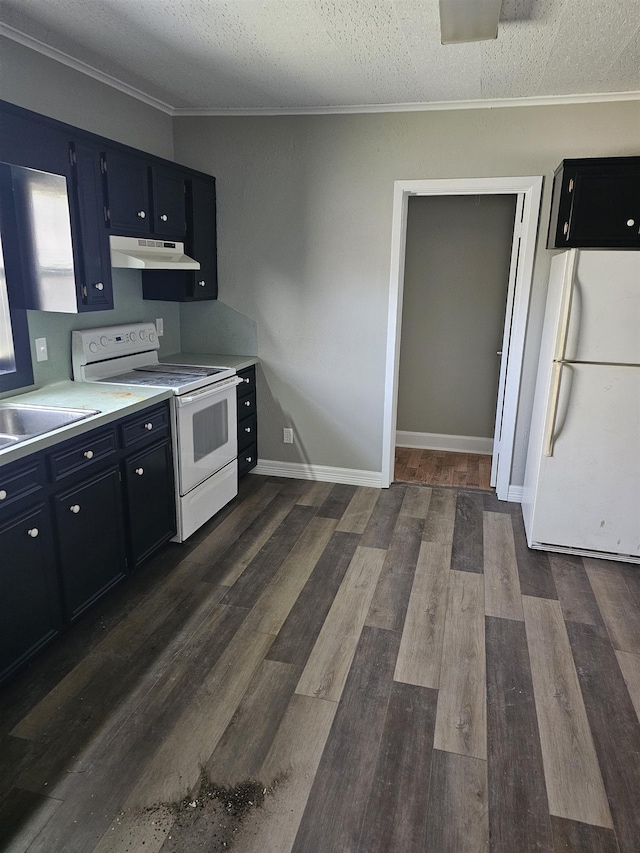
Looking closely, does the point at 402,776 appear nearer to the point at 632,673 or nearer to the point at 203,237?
the point at 632,673

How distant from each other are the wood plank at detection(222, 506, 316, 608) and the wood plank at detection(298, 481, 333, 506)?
0.10m

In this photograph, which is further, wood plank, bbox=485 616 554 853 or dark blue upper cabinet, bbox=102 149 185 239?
dark blue upper cabinet, bbox=102 149 185 239

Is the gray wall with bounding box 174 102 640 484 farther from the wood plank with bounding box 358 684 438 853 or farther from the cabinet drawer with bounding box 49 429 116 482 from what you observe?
the wood plank with bounding box 358 684 438 853

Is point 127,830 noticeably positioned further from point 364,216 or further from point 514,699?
point 364,216

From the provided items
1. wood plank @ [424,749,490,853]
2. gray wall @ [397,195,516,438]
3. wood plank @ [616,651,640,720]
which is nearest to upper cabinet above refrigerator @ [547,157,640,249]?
gray wall @ [397,195,516,438]

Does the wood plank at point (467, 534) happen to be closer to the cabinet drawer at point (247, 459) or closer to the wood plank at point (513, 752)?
the wood plank at point (513, 752)

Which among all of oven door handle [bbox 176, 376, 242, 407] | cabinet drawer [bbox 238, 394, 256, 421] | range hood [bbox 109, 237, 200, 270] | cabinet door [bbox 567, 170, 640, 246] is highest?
cabinet door [bbox 567, 170, 640, 246]

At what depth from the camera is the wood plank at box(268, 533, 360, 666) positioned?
2448mm

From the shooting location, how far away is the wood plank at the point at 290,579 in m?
2.66

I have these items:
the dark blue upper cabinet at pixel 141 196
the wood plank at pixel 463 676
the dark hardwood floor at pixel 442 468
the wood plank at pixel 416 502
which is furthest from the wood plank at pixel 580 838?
the dark blue upper cabinet at pixel 141 196

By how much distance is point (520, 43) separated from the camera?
Answer: 8.51 feet

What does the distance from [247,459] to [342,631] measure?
196cm

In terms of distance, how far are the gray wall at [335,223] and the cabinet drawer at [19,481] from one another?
2.35 m

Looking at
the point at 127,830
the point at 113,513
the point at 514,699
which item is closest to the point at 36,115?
the point at 113,513
